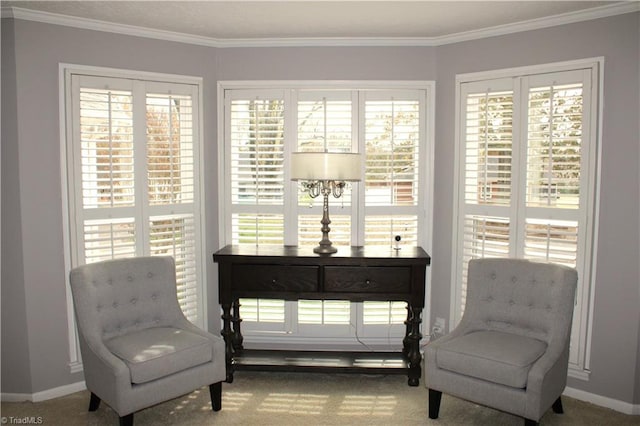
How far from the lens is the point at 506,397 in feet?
9.43

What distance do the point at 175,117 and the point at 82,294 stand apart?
4.77 feet

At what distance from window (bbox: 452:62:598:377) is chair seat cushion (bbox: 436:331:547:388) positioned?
0.65m

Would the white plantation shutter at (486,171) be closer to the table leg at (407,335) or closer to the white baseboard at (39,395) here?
the table leg at (407,335)

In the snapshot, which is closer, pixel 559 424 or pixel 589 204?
pixel 559 424

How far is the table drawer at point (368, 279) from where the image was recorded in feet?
11.7

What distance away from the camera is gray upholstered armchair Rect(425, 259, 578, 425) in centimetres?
285

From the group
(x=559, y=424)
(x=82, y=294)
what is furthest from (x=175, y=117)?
(x=559, y=424)

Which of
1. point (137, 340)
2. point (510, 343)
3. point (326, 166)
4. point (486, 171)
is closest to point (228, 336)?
point (137, 340)

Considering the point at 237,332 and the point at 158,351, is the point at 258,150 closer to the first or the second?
the point at 237,332

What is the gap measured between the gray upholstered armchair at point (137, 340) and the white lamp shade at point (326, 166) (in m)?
1.07

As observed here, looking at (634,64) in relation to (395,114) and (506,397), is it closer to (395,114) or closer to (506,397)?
(395,114)

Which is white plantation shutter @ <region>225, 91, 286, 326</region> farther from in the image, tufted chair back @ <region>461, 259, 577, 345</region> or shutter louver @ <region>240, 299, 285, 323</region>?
tufted chair back @ <region>461, 259, 577, 345</region>

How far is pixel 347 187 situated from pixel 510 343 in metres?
1.64

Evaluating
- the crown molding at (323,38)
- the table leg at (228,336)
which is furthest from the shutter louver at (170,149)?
the table leg at (228,336)
